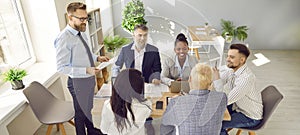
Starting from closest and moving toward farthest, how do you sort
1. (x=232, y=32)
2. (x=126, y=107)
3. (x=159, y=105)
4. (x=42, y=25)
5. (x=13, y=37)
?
(x=126, y=107)
(x=159, y=105)
(x=13, y=37)
(x=42, y=25)
(x=232, y=32)

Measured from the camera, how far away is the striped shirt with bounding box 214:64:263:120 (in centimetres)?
145

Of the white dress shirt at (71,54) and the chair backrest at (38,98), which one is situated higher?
the white dress shirt at (71,54)

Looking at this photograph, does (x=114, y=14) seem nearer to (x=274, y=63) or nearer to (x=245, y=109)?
(x=245, y=109)

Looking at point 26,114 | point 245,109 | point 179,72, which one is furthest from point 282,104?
point 26,114

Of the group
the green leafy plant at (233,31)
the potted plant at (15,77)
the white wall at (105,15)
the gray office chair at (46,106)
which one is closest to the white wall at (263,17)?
the green leafy plant at (233,31)

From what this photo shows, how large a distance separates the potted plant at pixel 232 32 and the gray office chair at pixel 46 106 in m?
3.16

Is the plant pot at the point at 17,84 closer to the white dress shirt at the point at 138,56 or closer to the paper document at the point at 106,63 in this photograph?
the paper document at the point at 106,63

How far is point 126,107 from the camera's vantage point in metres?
1.13

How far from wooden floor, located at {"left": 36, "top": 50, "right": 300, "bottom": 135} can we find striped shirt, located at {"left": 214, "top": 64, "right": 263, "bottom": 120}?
547 mm

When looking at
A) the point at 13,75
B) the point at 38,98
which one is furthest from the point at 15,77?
the point at 38,98

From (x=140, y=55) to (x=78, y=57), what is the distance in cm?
44

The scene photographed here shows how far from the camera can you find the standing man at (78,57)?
1455mm

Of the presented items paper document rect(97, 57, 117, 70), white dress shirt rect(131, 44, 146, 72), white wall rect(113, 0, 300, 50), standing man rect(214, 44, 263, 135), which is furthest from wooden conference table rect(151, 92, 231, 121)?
white wall rect(113, 0, 300, 50)

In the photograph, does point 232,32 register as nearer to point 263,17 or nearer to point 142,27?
point 263,17
